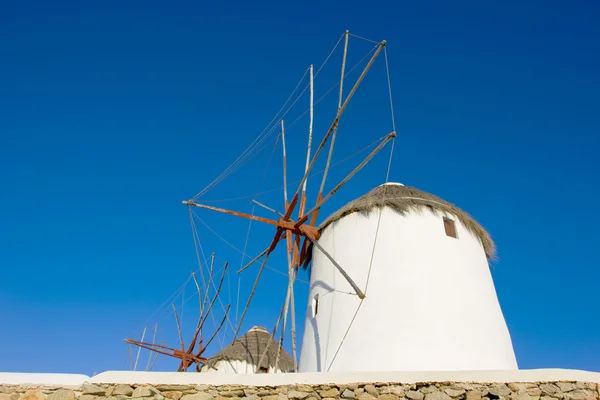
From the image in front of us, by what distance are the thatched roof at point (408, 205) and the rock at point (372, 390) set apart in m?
5.30

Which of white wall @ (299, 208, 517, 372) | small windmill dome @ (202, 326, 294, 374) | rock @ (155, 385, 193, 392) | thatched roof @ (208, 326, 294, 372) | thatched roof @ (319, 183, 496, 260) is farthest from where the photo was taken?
thatched roof @ (208, 326, 294, 372)

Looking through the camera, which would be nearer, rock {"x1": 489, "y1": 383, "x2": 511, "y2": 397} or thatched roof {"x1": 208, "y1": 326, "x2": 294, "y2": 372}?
rock {"x1": 489, "y1": 383, "x2": 511, "y2": 397}

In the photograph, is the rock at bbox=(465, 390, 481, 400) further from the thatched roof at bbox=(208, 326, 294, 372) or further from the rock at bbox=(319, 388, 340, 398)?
the thatched roof at bbox=(208, 326, 294, 372)

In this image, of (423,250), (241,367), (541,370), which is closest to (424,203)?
(423,250)

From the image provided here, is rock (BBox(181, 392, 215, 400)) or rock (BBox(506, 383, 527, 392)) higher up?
rock (BBox(506, 383, 527, 392))

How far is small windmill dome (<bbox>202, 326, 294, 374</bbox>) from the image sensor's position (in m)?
18.8

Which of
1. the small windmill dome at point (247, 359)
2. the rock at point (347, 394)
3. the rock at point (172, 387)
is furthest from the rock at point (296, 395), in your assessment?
the small windmill dome at point (247, 359)

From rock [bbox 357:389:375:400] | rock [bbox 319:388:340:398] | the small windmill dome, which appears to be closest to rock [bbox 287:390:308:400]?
rock [bbox 319:388:340:398]

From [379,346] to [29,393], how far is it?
5400 mm

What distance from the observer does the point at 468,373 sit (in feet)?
15.0

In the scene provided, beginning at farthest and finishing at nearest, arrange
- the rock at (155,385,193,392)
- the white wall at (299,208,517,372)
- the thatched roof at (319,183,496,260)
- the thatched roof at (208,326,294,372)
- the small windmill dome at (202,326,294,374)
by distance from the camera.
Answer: the thatched roof at (208,326,294,372) → the small windmill dome at (202,326,294,374) → the thatched roof at (319,183,496,260) → the white wall at (299,208,517,372) → the rock at (155,385,193,392)

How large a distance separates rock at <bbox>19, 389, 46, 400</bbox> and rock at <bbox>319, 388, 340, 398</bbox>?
8.76 ft

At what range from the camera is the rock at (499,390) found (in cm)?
441

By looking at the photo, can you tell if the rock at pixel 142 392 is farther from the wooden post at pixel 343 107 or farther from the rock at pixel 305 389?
the wooden post at pixel 343 107
